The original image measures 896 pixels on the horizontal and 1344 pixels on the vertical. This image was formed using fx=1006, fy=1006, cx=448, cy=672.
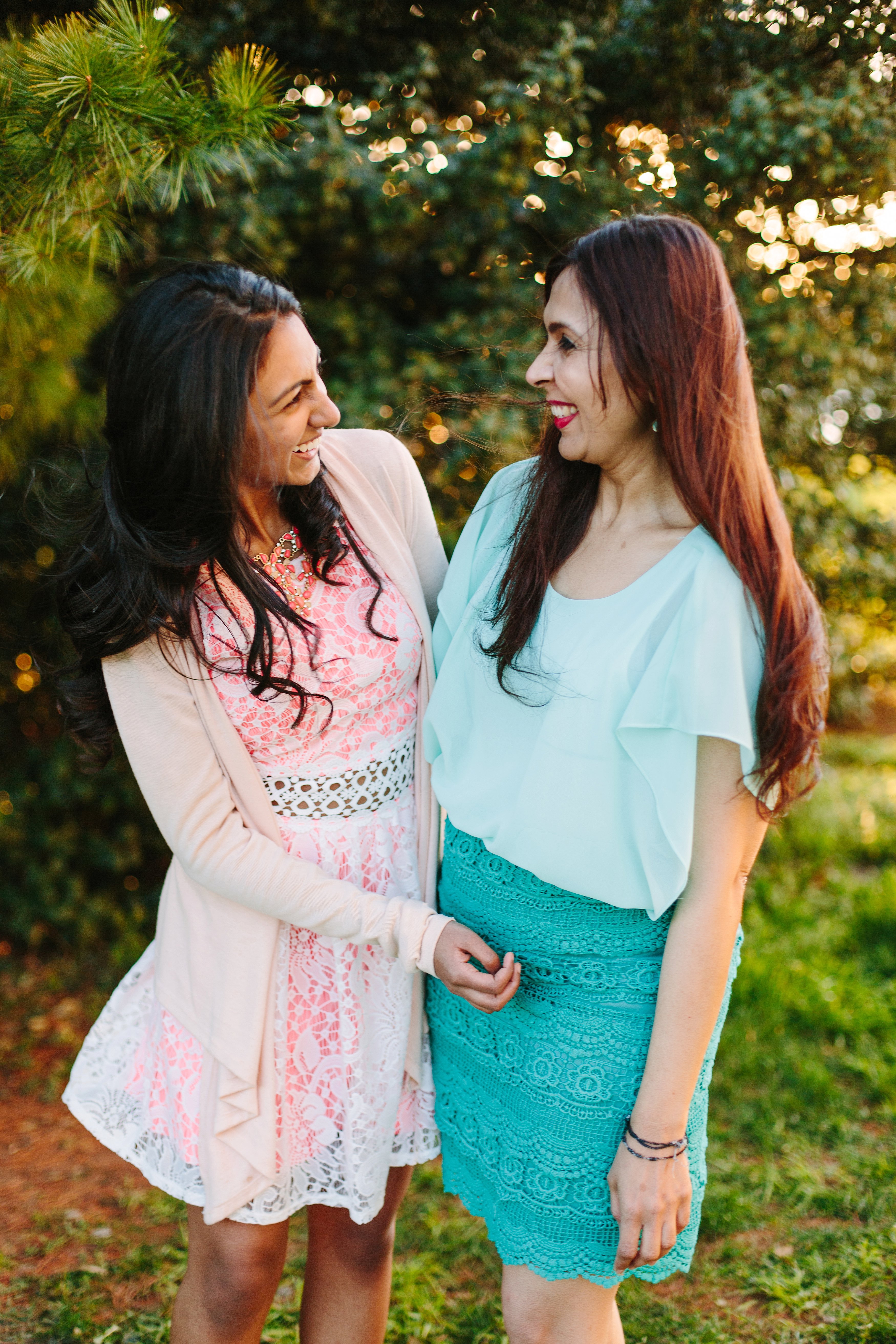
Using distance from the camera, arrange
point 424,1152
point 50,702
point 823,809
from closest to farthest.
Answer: point 424,1152 → point 50,702 → point 823,809

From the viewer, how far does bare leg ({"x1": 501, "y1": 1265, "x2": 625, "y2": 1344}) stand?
4.75ft

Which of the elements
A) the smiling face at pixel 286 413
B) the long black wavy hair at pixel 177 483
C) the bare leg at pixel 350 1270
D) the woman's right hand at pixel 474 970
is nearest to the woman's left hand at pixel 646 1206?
the woman's right hand at pixel 474 970

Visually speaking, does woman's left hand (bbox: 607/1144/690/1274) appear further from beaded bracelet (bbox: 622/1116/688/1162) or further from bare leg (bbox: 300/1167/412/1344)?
bare leg (bbox: 300/1167/412/1344)

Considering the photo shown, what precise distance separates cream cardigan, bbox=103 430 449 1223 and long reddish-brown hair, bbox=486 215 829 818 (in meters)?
0.61

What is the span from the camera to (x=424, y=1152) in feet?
5.61

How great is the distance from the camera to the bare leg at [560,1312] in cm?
145


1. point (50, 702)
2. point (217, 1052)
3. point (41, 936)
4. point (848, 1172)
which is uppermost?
point (217, 1052)

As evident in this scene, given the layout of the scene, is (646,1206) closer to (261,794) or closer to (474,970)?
(474,970)

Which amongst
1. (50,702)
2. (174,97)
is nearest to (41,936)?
(50,702)

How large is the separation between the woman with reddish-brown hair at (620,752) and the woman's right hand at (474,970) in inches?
2.3

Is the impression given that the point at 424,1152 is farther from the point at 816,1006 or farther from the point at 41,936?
the point at 41,936

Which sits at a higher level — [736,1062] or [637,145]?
[637,145]

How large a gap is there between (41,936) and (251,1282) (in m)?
2.49

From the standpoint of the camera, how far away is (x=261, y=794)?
61.1 inches
